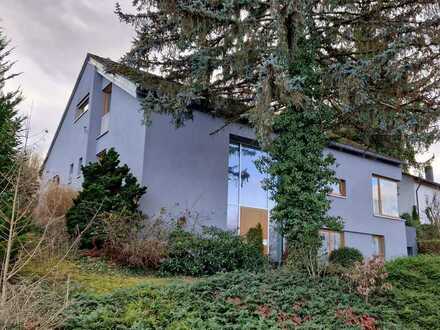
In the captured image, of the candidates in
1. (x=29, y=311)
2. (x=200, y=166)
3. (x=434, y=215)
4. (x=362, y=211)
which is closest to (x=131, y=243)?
(x=200, y=166)

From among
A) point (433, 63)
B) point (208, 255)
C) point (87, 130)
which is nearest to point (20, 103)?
point (87, 130)

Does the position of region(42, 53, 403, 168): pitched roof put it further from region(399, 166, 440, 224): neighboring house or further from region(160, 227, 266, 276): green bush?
region(399, 166, 440, 224): neighboring house

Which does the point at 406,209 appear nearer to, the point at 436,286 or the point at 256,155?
the point at 256,155

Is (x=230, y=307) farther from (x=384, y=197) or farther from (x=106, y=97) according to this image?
(x=384, y=197)

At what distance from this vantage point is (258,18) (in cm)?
940

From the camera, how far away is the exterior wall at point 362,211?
17547mm

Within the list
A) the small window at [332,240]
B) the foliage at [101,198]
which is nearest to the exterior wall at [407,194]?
the small window at [332,240]

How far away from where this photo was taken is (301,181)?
923 centimetres

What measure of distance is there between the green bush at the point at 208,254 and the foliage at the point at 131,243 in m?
0.35

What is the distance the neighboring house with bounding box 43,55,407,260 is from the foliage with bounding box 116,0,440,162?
2099 millimetres

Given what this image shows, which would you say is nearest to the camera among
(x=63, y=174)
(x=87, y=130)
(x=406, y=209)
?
(x=87, y=130)

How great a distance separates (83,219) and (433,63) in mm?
9527

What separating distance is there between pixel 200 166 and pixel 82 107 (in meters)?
7.96

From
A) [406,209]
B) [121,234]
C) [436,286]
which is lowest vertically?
[436,286]
